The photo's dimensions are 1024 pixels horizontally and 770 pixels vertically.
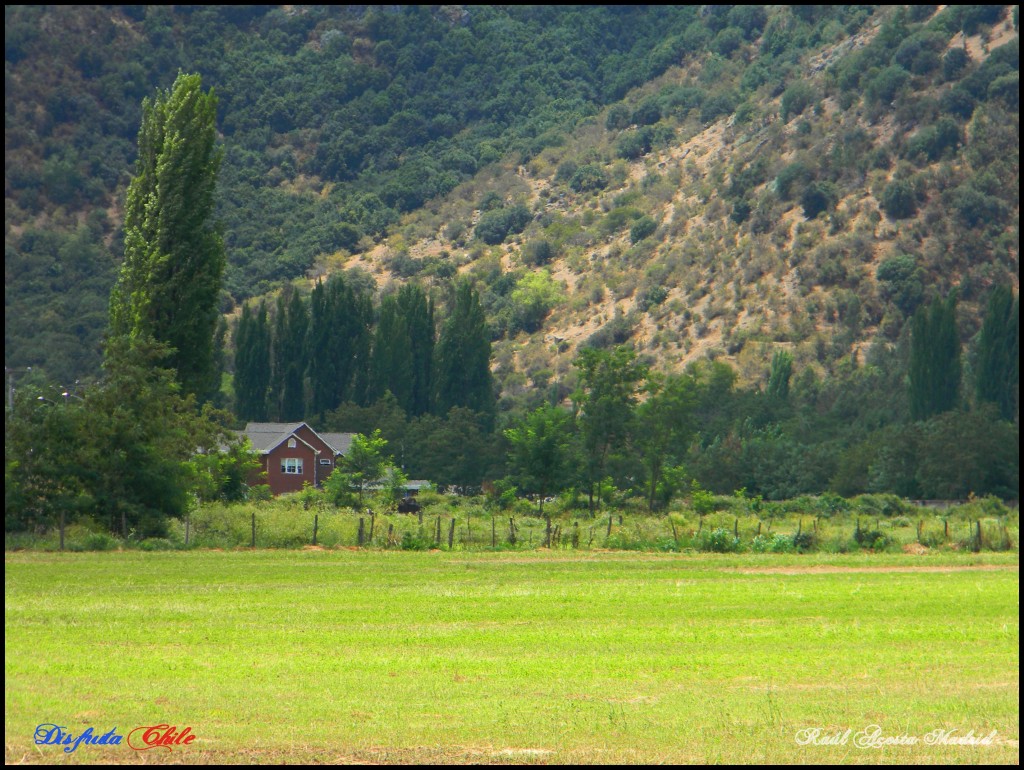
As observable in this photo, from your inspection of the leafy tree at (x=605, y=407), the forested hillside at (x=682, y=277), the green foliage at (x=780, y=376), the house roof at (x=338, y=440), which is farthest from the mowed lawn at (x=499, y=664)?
the green foliage at (x=780, y=376)

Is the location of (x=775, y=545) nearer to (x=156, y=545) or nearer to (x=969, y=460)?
(x=156, y=545)

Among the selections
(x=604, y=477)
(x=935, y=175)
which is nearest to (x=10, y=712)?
(x=604, y=477)

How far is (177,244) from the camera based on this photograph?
5766 cm

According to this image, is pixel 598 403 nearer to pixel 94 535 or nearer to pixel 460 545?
pixel 460 545

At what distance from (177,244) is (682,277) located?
269ft

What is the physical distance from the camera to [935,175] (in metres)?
127

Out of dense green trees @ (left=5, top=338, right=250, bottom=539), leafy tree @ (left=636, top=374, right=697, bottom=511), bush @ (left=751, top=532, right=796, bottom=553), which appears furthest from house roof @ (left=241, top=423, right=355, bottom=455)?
bush @ (left=751, top=532, right=796, bottom=553)

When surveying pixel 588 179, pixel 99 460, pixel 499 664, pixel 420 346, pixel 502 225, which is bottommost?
pixel 499 664

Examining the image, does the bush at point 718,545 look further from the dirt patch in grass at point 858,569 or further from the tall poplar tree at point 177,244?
the tall poplar tree at point 177,244

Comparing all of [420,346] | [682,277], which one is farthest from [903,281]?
[420,346]

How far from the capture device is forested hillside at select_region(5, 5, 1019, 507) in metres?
83.2

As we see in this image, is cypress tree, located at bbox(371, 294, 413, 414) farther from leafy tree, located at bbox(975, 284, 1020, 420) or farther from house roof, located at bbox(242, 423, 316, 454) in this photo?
leafy tree, located at bbox(975, 284, 1020, 420)

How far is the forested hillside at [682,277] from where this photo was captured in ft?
273

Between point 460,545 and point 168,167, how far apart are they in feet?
74.3
